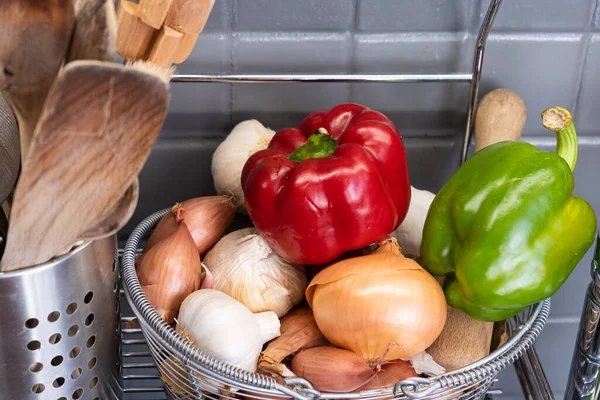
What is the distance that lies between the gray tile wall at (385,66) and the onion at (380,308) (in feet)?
0.77

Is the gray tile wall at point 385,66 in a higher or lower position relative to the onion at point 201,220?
higher

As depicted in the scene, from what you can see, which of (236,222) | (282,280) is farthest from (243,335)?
(236,222)

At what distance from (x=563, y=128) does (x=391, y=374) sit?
244 millimetres

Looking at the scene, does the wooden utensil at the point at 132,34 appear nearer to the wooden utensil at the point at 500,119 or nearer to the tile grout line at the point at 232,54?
the tile grout line at the point at 232,54

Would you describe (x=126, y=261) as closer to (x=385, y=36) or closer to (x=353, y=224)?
(x=353, y=224)

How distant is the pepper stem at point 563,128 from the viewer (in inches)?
20.9

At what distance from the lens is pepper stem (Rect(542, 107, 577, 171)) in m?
0.53

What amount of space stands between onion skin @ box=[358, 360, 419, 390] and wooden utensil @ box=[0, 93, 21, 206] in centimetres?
28

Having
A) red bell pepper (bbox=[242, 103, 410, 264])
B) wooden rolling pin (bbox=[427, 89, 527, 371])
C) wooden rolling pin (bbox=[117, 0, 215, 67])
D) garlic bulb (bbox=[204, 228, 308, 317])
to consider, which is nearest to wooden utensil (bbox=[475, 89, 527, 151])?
wooden rolling pin (bbox=[427, 89, 527, 371])

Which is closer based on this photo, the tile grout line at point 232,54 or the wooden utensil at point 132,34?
the wooden utensil at point 132,34

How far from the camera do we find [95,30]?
0.36 m

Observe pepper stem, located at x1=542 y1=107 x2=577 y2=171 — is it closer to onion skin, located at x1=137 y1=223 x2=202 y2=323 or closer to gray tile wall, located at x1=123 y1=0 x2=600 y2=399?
gray tile wall, located at x1=123 y1=0 x2=600 y2=399

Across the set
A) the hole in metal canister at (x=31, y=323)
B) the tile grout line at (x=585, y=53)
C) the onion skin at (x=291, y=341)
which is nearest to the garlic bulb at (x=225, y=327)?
the onion skin at (x=291, y=341)

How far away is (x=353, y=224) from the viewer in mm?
530
